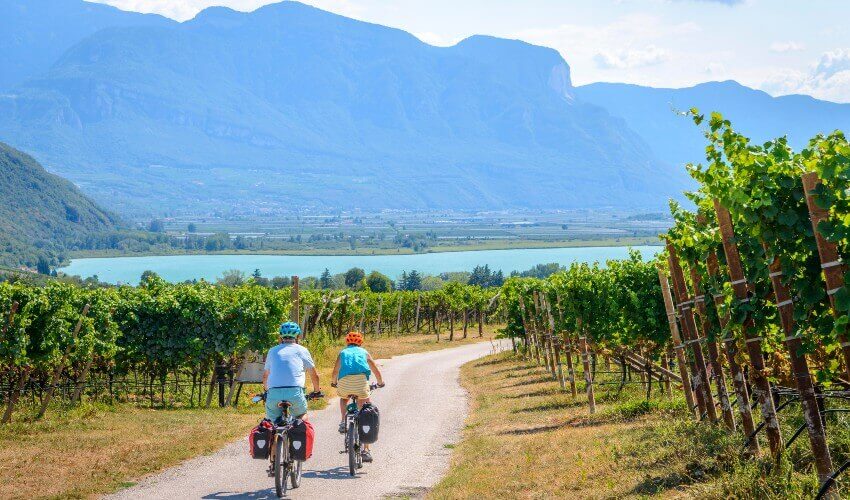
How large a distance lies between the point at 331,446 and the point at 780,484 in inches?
344

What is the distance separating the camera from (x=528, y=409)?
65.7 feet

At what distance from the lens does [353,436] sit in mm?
12984

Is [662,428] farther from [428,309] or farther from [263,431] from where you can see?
[428,309]

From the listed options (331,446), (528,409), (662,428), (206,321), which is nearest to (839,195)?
(662,428)

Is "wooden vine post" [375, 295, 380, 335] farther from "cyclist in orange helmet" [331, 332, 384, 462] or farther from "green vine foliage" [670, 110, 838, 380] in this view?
"green vine foliage" [670, 110, 838, 380]

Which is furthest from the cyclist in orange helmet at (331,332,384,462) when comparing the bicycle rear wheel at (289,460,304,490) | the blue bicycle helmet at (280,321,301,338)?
the bicycle rear wheel at (289,460,304,490)

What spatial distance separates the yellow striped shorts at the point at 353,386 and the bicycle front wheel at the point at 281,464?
222cm

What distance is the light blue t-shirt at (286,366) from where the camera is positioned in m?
11.7

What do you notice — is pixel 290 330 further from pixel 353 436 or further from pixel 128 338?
pixel 128 338

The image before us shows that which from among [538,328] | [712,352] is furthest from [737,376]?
[538,328]

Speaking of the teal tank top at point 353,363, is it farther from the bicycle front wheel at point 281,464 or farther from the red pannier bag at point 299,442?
the bicycle front wheel at point 281,464

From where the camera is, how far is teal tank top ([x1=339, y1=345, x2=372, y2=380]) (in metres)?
13.6

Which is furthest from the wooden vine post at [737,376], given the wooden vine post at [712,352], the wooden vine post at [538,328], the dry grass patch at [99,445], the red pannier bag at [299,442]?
the wooden vine post at [538,328]

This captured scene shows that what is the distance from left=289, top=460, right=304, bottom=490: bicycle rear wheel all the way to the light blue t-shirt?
37.7 inches
